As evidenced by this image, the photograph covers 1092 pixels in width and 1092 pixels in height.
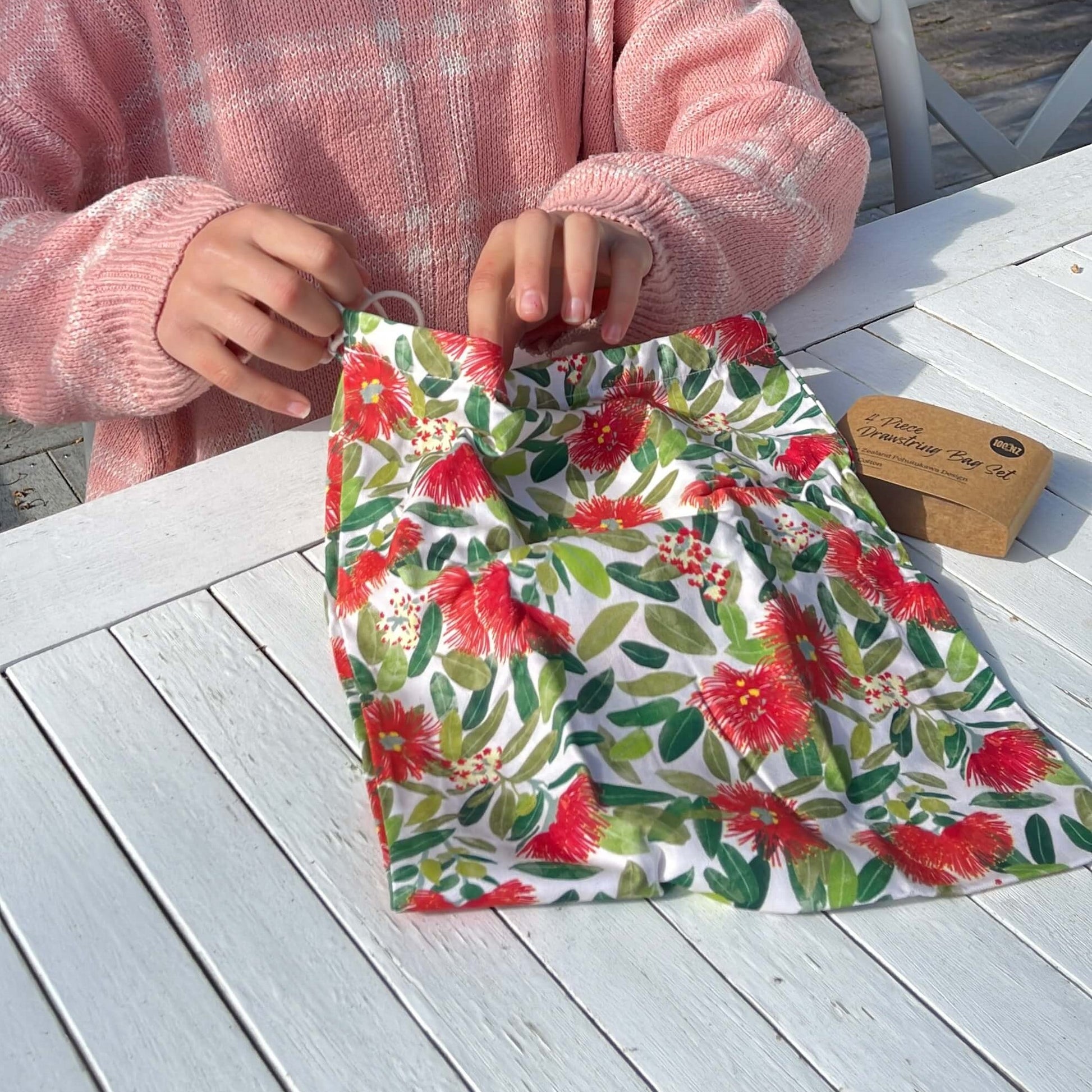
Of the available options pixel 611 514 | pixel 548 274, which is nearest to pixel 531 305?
pixel 548 274

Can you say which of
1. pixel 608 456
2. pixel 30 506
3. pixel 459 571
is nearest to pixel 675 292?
pixel 608 456

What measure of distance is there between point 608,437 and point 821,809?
270mm

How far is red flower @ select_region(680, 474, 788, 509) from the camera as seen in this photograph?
0.66 m

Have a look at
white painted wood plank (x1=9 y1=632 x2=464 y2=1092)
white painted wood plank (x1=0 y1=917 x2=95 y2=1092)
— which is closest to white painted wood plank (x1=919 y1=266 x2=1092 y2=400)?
white painted wood plank (x1=9 y1=632 x2=464 y2=1092)

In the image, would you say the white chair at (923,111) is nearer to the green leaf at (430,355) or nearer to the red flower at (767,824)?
the green leaf at (430,355)

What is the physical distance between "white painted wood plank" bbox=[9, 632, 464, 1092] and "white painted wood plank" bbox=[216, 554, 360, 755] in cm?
3

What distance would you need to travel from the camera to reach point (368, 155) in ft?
3.24

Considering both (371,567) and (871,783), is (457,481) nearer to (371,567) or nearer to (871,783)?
(371,567)

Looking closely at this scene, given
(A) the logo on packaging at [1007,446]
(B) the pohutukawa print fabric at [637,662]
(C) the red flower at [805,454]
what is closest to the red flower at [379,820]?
(B) the pohutukawa print fabric at [637,662]

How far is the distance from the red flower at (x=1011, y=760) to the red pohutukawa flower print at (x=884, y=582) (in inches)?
2.9

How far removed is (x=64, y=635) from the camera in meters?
0.67

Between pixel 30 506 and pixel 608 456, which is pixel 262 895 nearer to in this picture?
pixel 608 456

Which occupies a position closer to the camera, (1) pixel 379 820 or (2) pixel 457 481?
(1) pixel 379 820

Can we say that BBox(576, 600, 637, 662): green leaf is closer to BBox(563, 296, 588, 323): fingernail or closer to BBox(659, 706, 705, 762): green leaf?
BBox(659, 706, 705, 762): green leaf
